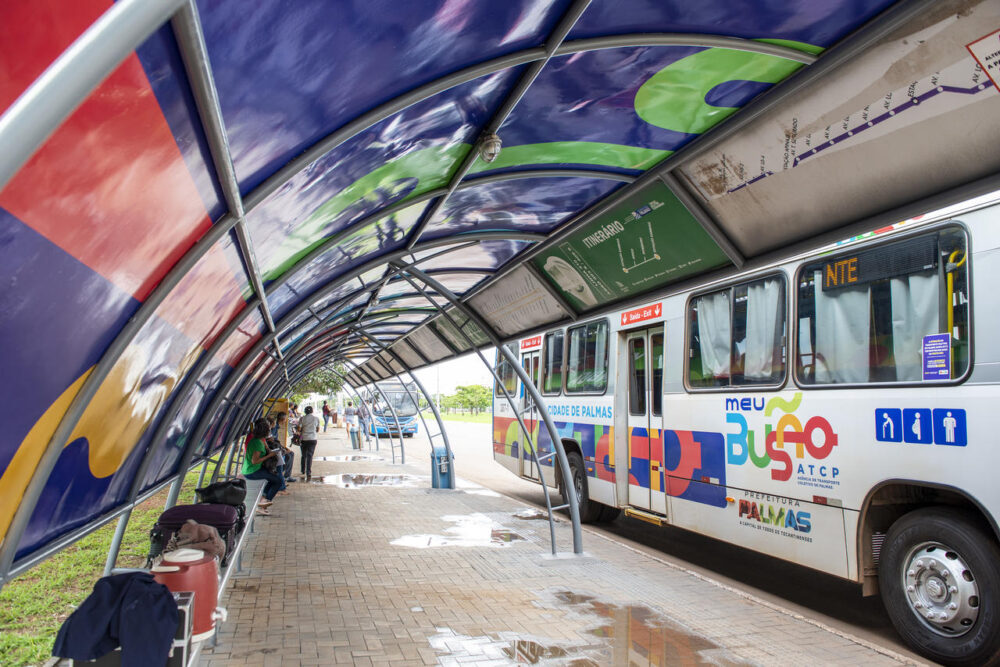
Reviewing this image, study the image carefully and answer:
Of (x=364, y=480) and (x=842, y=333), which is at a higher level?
(x=842, y=333)

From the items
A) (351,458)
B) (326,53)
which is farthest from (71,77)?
(351,458)

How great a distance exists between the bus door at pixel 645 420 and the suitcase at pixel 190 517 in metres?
5.05

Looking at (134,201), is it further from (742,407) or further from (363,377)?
(363,377)

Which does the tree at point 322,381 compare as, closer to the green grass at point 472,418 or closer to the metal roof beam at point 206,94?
the metal roof beam at point 206,94

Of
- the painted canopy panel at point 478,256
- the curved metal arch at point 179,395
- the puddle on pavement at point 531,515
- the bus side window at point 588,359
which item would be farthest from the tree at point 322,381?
the curved metal arch at point 179,395

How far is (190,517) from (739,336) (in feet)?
18.5

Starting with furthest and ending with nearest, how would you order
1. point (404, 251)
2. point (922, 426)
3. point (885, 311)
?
point (404, 251), point (885, 311), point (922, 426)

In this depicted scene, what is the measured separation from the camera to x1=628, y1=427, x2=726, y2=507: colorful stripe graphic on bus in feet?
24.5

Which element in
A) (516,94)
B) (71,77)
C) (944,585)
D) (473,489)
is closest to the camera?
(71,77)

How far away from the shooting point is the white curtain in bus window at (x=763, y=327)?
6926 mm

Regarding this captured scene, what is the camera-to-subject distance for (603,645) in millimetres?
5199

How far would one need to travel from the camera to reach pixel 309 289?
6.84m

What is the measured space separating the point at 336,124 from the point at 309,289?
374 cm

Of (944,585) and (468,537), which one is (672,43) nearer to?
(944,585)
